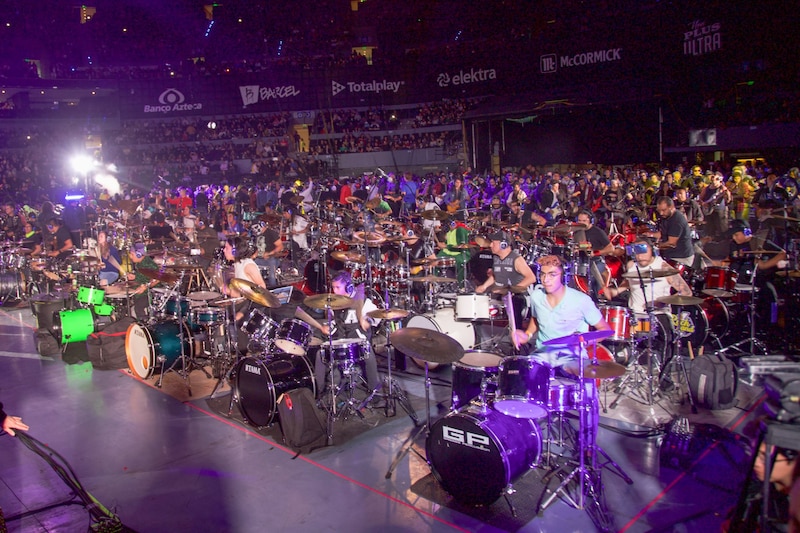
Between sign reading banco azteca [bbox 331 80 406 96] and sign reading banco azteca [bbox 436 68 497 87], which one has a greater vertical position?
sign reading banco azteca [bbox 331 80 406 96]

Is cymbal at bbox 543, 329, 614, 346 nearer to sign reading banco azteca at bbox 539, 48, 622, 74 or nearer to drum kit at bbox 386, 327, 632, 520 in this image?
drum kit at bbox 386, 327, 632, 520

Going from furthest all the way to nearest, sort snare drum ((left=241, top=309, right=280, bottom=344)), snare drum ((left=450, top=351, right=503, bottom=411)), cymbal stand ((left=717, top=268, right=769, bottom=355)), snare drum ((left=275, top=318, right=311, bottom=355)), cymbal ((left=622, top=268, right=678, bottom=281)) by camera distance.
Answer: cymbal stand ((left=717, top=268, right=769, bottom=355))
snare drum ((left=241, top=309, right=280, bottom=344))
snare drum ((left=275, top=318, right=311, bottom=355))
cymbal ((left=622, top=268, right=678, bottom=281))
snare drum ((left=450, top=351, right=503, bottom=411))

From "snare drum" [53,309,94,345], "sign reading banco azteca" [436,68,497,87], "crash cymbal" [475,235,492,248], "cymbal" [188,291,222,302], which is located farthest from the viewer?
"sign reading banco azteca" [436,68,497,87]

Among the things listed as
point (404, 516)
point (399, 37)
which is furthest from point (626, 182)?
point (399, 37)

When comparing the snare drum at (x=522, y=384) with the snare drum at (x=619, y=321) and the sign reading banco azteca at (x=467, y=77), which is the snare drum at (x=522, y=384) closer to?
the snare drum at (x=619, y=321)

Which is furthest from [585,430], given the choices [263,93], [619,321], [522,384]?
[263,93]

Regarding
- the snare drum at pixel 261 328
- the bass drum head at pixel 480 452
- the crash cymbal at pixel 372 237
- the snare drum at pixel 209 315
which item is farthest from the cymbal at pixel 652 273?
the snare drum at pixel 209 315

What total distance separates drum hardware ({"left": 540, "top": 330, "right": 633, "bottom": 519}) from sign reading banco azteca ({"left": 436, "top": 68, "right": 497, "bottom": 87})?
20858 millimetres

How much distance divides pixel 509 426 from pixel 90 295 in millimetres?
7393

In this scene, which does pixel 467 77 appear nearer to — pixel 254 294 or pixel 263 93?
pixel 263 93

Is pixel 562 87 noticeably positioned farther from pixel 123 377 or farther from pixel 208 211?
pixel 123 377

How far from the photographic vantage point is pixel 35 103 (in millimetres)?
38719

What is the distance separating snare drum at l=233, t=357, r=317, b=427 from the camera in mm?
6398

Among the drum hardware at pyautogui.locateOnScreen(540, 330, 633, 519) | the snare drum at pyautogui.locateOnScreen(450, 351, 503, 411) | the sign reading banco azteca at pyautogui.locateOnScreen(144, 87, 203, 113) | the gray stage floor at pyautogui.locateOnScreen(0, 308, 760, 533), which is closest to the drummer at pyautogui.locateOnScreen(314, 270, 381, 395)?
the gray stage floor at pyautogui.locateOnScreen(0, 308, 760, 533)
